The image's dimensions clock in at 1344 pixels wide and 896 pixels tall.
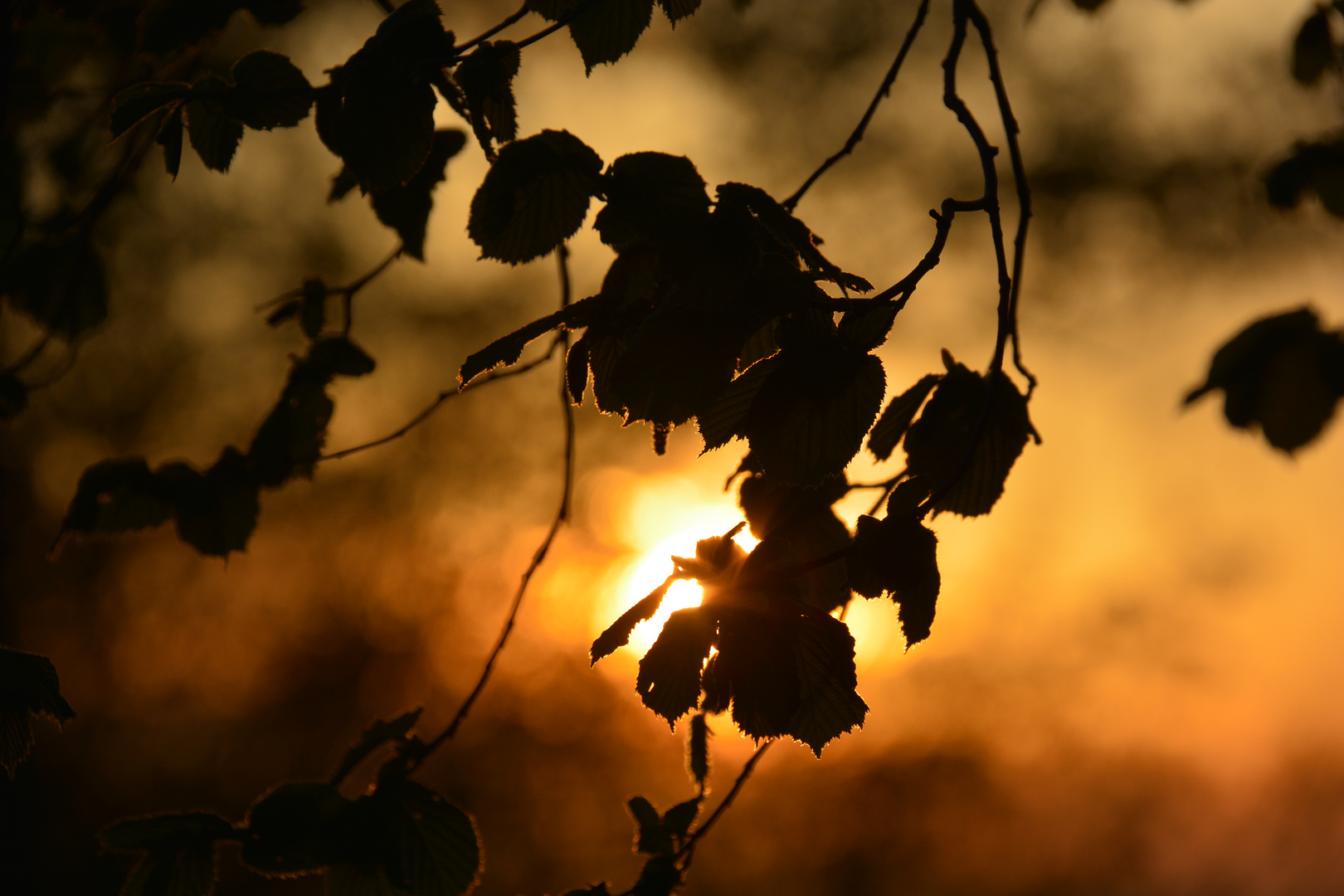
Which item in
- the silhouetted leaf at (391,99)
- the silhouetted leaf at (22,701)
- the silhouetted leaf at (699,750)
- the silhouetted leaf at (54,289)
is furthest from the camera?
the silhouetted leaf at (54,289)

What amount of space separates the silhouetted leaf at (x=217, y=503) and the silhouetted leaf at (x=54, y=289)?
670 mm

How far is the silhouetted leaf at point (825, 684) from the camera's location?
0.71 meters

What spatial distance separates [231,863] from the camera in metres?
10.5

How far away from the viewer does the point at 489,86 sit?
0.90 m

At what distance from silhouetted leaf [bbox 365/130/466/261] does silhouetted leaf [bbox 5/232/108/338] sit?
37.3 inches

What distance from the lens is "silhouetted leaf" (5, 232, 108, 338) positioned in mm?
1840

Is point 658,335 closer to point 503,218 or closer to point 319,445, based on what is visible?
point 503,218

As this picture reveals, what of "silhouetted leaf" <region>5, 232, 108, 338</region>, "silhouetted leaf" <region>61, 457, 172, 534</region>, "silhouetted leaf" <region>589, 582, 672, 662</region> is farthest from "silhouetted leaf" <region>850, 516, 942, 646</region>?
"silhouetted leaf" <region>5, 232, 108, 338</region>

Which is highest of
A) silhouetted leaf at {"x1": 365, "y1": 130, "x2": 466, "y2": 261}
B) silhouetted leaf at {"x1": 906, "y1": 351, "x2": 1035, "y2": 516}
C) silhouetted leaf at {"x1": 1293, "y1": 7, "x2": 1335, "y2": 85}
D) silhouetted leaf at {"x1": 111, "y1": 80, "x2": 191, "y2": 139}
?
silhouetted leaf at {"x1": 1293, "y1": 7, "x2": 1335, "y2": 85}

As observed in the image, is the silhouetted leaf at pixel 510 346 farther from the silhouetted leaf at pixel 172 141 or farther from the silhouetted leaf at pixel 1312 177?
the silhouetted leaf at pixel 1312 177

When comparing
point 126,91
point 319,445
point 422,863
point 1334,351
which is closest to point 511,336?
point 126,91

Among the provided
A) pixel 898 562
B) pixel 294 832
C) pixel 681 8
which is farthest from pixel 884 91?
pixel 294 832

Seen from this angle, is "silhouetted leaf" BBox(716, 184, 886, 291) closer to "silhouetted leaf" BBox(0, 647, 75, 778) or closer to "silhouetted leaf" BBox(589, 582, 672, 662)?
"silhouetted leaf" BBox(589, 582, 672, 662)

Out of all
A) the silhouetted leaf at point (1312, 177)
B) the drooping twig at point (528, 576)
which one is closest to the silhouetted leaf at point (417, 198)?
the drooping twig at point (528, 576)
